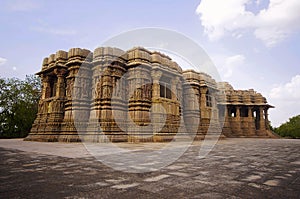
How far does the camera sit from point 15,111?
21.1m

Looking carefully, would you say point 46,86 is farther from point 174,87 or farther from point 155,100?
point 174,87

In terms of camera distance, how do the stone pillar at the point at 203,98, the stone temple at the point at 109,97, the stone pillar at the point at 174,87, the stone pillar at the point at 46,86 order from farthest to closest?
the stone pillar at the point at 203,98, the stone pillar at the point at 174,87, the stone pillar at the point at 46,86, the stone temple at the point at 109,97

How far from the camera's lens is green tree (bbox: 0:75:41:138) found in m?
20.9

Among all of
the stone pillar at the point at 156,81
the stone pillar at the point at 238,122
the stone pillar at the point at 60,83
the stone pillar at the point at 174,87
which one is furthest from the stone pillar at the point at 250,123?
the stone pillar at the point at 60,83

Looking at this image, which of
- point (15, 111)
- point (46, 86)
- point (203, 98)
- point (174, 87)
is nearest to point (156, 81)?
Result: point (174, 87)

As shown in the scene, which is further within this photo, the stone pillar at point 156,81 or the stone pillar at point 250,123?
the stone pillar at point 250,123

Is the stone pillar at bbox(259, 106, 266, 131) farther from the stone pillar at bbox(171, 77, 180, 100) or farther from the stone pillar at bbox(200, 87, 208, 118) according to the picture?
the stone pillar at bbox(171, 77, 180, 100)

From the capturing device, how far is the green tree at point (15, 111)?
20.9m

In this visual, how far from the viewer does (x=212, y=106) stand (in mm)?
20016

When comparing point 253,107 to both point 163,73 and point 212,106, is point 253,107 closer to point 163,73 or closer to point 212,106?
point 212,106

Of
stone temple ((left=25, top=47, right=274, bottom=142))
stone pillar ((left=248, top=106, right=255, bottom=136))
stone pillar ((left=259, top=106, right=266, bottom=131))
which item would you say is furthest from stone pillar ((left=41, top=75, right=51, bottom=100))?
stone pillar ((left=259, top=106, right=266, bottom=131))

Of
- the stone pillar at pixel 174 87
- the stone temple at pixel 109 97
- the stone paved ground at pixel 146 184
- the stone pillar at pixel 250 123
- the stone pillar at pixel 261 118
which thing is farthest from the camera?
the stone pillar at pixel 261 118

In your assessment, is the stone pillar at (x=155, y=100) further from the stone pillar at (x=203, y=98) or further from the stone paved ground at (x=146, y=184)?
the stone paved ground at (x=146, y=184)

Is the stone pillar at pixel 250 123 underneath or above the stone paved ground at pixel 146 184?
above
